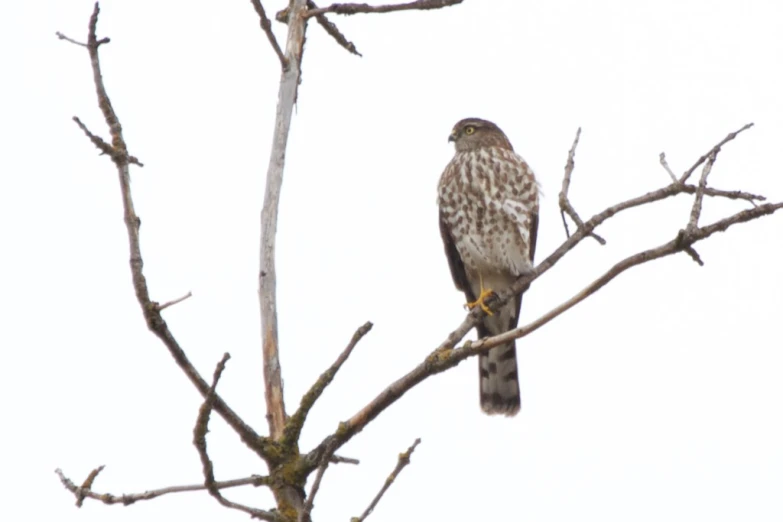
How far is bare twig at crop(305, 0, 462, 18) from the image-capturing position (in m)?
3.65

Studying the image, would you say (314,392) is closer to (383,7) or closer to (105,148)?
(105,148)

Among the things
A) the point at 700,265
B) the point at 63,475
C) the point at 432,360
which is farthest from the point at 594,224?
the point at 63,475

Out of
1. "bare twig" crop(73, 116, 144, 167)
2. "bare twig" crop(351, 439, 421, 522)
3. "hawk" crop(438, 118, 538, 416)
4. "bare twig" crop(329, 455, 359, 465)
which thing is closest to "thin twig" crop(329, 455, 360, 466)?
"bare twig" crop(329, 455, 359, 465)

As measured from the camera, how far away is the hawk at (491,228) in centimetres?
611

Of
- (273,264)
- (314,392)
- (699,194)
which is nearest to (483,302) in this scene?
(699,194)

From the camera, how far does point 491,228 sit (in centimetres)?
611

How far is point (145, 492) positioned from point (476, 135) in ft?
14.7

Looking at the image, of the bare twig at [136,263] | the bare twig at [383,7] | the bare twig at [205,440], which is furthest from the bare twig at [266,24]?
the bare twig at [205,440]

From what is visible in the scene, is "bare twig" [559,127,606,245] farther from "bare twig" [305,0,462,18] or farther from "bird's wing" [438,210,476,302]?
"bird's wing" [438,210,476,302]

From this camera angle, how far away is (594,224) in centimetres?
400

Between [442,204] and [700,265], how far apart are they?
319cm

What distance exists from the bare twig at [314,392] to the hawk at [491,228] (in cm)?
267

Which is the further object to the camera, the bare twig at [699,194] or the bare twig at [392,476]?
the bare twig at [699,194]

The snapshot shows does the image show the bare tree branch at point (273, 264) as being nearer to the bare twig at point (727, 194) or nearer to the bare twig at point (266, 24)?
the bare twig at point (266, 24)
